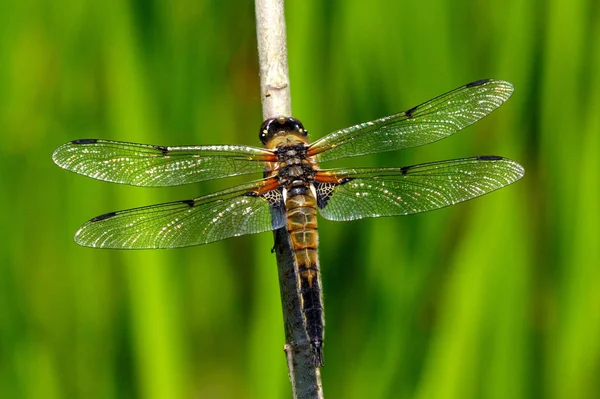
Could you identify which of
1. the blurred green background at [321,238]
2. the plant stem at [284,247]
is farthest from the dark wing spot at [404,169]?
the plant stem at [284,247]

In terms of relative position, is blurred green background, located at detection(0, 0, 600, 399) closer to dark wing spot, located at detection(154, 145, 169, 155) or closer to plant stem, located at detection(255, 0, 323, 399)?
dark wing spot, located at detection(154, 145, 169, 155)

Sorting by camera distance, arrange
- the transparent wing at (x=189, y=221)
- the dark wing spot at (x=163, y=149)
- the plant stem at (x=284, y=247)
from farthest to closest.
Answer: the dark wing spot at (x=163, y=149), the transparent wing at (x=189, y=221), the plant stem at (x=284, y=247)

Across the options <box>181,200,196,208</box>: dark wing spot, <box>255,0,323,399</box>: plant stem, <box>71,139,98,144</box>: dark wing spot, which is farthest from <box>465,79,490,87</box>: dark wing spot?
<box>71,139,98,144</box>: dark wing spot

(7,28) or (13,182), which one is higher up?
(7,28)

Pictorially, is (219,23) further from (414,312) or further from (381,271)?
(414,312)

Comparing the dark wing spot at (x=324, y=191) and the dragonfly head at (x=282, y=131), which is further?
the dark wing spot at (x=324, y=191)

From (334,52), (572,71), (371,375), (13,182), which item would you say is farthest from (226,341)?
(572,71)

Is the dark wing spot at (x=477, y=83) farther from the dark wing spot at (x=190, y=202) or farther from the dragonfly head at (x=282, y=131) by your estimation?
the dark wing spot at (x=190, y=202)
